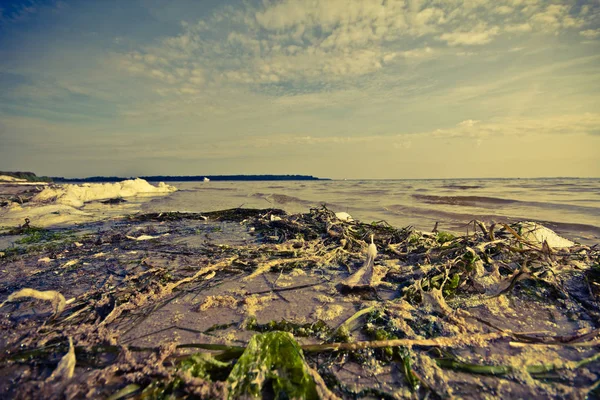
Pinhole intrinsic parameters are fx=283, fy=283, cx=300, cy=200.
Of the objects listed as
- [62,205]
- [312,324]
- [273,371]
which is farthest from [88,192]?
[273,371]

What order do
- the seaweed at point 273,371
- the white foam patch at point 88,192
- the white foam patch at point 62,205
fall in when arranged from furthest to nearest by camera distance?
the white foam patch at point 88,192 < the white foam patch at point 62,205 < the seaweed at point 273,371

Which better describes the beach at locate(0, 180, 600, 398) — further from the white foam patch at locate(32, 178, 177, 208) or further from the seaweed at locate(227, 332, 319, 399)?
the white foam patch at locate(32, 178, 177, 208)

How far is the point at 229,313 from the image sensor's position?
1.94 metres

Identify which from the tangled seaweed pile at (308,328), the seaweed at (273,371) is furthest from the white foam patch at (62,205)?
the seaweed at (273,371)

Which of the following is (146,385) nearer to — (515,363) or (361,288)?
(361,288)

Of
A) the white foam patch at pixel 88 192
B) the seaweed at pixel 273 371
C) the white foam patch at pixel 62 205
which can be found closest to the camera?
the seaweed at pixel 273 371

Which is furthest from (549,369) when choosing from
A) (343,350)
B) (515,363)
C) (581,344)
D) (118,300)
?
(118,300)

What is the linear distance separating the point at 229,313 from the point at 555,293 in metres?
2.40

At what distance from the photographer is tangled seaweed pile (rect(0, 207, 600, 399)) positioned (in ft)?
4.06

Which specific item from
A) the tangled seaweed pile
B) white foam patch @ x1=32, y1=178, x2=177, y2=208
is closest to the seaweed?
the tangled seaweed pile

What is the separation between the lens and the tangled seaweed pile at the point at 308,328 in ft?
4.06

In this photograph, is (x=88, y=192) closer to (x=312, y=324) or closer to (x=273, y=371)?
(x=312, y=324)

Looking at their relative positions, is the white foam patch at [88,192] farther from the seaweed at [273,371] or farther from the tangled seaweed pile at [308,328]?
the seaweed at [273,371]

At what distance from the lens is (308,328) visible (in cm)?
172
